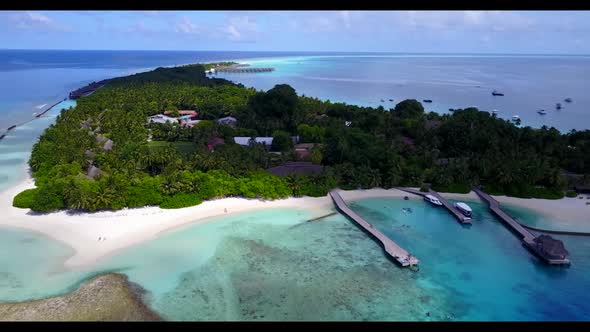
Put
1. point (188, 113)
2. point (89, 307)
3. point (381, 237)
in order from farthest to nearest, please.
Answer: point (188, 113), point (381, 237), point (89, 307)

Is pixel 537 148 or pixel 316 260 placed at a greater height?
pixel 537 148

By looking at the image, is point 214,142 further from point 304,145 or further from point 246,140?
point 304,145

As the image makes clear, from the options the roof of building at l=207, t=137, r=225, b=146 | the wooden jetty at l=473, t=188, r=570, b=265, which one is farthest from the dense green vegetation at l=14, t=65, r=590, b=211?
the wooden jetty at l=473, t=188, r=570, b=265

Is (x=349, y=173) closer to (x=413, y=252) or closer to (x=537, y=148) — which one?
(x=413, y=252)

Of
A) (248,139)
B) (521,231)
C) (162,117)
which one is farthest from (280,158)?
(162,117)

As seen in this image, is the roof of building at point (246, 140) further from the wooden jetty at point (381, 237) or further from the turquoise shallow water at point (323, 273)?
the turquoise shallow water at point (323, 273)

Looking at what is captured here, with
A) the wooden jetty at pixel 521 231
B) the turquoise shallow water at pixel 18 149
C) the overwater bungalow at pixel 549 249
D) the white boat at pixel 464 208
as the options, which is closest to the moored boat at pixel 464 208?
the white boat at pixel 464 208
